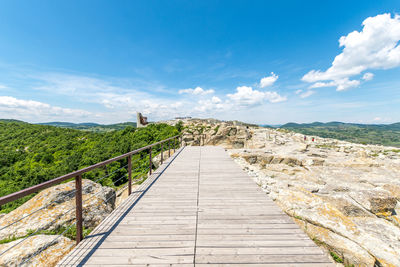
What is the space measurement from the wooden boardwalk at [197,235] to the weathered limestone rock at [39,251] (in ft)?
0.88

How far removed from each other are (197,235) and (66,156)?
36.4 meters

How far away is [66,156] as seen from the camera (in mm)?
30062

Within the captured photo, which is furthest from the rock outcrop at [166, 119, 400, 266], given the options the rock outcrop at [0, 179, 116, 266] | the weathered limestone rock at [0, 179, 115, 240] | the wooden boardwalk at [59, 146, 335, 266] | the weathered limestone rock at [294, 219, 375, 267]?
the weathered limestone rock at [0, 179, 115, 240]

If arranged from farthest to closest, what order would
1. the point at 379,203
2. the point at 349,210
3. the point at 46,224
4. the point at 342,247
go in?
the point at 379,203 < the point at 349,210 < the point at 46,224 < the point at 342,247

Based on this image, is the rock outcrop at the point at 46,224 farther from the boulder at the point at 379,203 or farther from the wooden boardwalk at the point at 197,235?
the boulder at the point at 379,203

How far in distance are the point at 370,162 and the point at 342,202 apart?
778cm

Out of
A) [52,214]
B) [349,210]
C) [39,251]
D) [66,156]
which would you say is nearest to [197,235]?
[39,251]

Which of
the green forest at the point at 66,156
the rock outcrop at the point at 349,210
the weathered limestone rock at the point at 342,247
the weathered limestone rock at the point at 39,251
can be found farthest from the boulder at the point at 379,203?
the green forest at the point at 66,156

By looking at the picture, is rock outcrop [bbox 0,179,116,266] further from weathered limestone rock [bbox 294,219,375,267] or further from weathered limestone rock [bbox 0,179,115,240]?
weathered limestone rock [bbox 294,219,375,267]

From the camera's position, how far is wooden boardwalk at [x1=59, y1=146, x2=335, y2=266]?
2.38 meters

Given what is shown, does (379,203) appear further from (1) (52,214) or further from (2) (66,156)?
(2) (66,156)

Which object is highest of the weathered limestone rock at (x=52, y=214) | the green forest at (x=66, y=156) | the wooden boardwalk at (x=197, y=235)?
the wooden boardwalk at (x=197, y=235)

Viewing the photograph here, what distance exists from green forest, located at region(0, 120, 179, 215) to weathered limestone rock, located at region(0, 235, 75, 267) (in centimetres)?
526

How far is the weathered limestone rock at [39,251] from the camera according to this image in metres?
2.43
